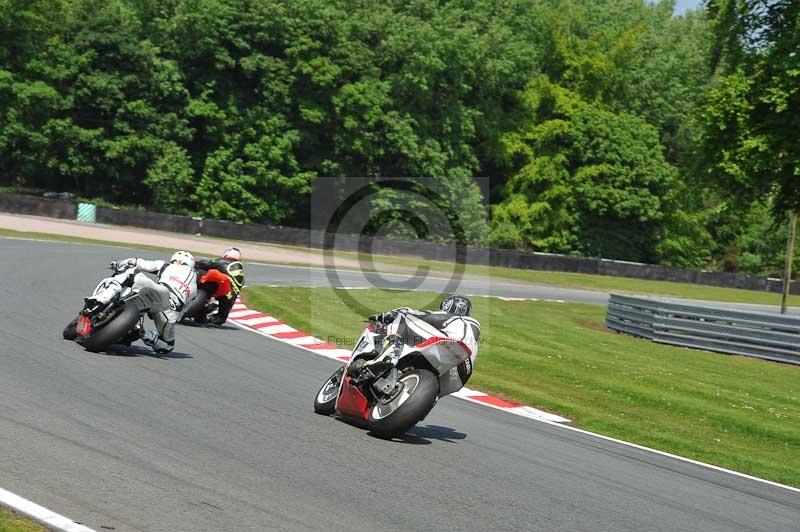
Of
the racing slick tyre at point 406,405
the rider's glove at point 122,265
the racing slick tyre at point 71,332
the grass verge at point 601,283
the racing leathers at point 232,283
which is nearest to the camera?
the racing slick tyre at point 406,405

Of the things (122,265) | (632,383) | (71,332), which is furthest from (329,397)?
(632,383)

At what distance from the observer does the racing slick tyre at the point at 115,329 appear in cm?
1138

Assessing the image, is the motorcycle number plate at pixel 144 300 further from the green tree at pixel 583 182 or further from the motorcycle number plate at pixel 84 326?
the green tree at pixel 583 182

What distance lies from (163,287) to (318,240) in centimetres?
3390

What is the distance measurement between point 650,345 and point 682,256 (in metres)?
48.1

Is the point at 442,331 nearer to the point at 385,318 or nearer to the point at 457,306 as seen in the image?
the point at 457,306

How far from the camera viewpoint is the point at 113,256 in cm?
2908

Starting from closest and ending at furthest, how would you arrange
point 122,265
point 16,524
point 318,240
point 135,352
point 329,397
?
1. point 16,524
2. point 329,397
3. point 122,265
4. point 135,352
5. point 318,240

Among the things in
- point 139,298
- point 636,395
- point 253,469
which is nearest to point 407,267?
point 636,395

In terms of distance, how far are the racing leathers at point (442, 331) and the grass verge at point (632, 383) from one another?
3.39 metres

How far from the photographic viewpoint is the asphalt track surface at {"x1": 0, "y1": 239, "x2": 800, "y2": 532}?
6.20 m

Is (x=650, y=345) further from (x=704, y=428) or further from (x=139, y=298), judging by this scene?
(x=139, y=298)

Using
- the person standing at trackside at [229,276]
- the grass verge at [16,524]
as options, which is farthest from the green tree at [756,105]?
the grass verge at [16,524]

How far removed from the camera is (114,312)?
1148 cm
